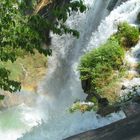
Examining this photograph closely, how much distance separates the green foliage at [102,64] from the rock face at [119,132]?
20.3 ft

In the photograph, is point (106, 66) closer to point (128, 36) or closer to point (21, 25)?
point (128, 36)

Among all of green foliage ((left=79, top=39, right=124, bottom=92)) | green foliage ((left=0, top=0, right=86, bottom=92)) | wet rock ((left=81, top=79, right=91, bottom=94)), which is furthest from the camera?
wet rock ((left=81, top=79, right=91, bottom=94))

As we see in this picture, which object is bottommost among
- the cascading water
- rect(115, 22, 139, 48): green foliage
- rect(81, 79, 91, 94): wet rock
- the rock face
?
the rock face

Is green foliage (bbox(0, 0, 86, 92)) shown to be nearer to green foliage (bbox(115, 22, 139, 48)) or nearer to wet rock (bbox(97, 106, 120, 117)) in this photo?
wet rock (bbox(97, 106, 120, 117))

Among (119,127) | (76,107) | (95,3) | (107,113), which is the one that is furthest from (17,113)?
(119,127)

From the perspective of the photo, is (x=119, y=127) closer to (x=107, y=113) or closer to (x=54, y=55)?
(x=107, y=113)

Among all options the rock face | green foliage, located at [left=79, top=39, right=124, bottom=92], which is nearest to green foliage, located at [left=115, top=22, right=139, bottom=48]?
green foliage, located at [left=79, top=39, right=124, bottom=92]

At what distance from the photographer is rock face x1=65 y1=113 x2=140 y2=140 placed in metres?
4.97

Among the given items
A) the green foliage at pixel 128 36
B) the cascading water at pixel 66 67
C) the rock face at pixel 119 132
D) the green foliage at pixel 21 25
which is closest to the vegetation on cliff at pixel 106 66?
the green foliage at pixel 128 36

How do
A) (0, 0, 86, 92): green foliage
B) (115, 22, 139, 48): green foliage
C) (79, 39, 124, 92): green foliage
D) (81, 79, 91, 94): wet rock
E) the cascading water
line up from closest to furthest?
(0, 0, 86, 92): green foliage → (79, 39, 124, 92): green foliage → (81, 79, 91, 94): wet rock → (115, 22, 139, 48): green foliage → the cascading water

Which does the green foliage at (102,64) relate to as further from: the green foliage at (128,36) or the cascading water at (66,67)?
the cascading water at (66,67)

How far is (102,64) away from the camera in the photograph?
12406mm

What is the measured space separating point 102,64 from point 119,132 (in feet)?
24.0

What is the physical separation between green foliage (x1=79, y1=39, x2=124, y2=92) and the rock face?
620 centimetres
